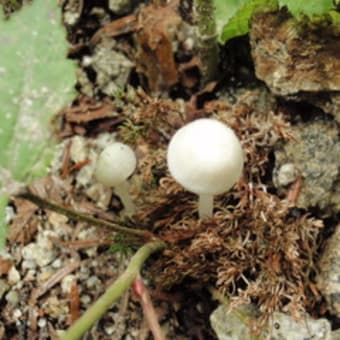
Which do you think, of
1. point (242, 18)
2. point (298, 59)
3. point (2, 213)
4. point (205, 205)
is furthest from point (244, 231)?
point (2, 213)

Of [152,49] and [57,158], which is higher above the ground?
[152,49]

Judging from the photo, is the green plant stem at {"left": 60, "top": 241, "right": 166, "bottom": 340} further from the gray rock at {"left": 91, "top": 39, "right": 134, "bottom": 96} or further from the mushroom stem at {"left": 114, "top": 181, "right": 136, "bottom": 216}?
the gray rock at {"left": 91, "top": 39, "right": 134, "bottom": 96}

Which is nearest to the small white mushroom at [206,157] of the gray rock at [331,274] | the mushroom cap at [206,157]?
the mushroom cap at [206,157]

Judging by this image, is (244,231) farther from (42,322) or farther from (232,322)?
(42,322)

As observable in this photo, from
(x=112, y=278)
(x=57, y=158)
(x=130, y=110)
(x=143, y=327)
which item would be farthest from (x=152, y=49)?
(x=143, y=327)

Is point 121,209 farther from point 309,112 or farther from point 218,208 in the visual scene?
point 309,112

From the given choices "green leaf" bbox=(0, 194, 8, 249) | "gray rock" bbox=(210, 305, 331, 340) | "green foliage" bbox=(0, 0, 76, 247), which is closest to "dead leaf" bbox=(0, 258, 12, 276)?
"gray rock" bbox=(210, 305, 331, 340)
